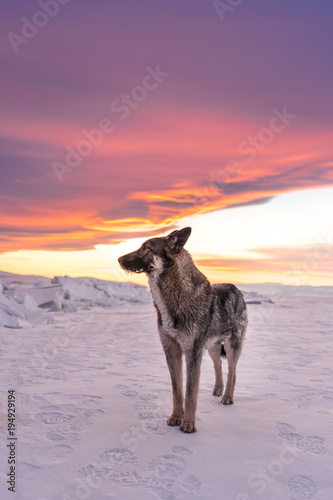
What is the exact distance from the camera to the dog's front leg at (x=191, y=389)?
12.8 feet

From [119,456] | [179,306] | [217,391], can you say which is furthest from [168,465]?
[217,391]

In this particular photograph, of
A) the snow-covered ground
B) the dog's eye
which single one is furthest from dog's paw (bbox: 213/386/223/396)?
the dog's eye

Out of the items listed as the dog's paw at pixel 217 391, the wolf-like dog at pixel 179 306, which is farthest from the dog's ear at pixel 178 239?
the dog's paw at pixel 217 391

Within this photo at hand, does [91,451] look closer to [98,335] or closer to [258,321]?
[98,335]

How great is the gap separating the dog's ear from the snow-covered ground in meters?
1.82

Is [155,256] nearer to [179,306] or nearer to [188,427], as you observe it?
[179,306]

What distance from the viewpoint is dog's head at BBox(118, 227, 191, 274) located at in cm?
411

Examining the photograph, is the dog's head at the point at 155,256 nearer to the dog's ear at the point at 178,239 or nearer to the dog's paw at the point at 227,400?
the dog's ear at the point at 178,239

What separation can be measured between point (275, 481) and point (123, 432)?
1.49m

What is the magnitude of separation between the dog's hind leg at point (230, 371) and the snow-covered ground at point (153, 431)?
0.44 ft

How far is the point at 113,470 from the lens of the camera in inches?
123

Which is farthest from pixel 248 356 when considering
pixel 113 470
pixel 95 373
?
pixel 113 470

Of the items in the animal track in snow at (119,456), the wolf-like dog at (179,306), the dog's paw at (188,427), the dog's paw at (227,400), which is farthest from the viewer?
the dog's paw at (227,400)

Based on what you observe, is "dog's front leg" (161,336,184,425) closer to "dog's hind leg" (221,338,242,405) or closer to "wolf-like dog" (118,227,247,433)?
"wolf-like dog" (118,227,247,433)
